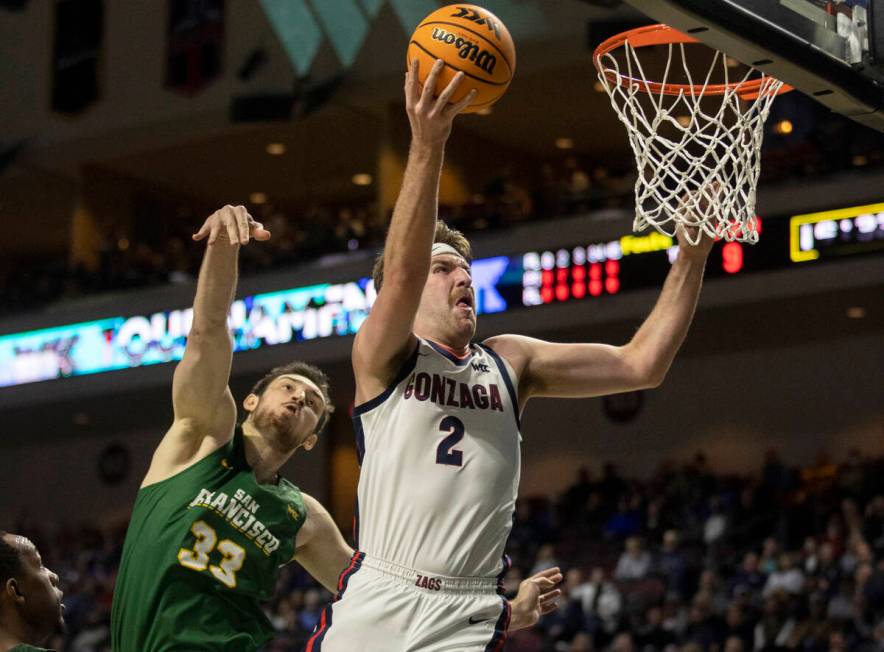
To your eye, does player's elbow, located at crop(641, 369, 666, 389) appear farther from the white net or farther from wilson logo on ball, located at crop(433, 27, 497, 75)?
wilson logo on ball, located at crop(433, 27, 497, 75)

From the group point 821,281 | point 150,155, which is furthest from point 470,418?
point 150,155

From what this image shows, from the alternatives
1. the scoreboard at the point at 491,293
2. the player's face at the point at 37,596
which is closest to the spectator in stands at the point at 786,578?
the scoreboard at the point at 491,293

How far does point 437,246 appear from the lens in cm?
398

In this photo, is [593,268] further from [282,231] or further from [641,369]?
[641,369]

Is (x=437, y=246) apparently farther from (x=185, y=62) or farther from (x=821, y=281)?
(x=185, y=62)

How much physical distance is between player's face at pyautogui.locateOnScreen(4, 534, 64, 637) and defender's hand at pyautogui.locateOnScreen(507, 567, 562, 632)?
1.30 metres

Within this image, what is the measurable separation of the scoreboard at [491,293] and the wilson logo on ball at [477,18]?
10.1 meters

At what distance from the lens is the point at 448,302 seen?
12.8 ft

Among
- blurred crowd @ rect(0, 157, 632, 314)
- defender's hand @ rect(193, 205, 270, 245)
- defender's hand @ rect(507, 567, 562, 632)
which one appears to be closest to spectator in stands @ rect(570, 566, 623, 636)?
blurred crowd @ rect(0, 157, 632, 314)

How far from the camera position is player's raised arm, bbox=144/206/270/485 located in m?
4.43

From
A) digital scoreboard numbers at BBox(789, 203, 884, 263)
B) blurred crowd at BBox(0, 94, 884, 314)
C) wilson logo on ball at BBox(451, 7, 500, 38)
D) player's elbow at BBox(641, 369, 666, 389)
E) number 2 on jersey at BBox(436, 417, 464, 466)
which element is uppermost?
blurred crowd at BBox(0, 94, 884, 314)

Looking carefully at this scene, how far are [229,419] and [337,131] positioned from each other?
1831 cm

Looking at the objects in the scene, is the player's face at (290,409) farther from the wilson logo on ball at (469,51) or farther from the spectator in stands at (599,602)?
the spectator in stands at (599,602)

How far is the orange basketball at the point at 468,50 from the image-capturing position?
375cm
